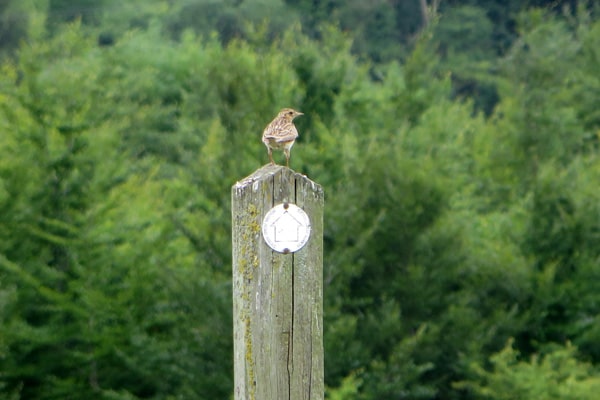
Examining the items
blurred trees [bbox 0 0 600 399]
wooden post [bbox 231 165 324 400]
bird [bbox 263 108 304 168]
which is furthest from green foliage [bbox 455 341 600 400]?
wooden post [bbox 231 165 324 400]

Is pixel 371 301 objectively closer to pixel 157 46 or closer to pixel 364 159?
pixel 364 159

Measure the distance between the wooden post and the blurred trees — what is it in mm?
11647

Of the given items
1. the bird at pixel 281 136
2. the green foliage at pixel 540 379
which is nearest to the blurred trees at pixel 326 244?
the green foliage at pixel 540 379

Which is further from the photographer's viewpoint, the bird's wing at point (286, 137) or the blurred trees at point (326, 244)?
the blurred trees at point (326, 244)

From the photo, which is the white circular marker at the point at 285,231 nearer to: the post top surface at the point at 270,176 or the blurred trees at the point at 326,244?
the post top surface at the point at 270,176

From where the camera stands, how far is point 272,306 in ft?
8.66

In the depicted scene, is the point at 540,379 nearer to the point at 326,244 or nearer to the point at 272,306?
the point at 326,244

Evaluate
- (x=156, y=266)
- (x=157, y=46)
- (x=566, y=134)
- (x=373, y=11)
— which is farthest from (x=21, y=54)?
(x=373, y=11)

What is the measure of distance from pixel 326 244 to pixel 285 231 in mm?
15433

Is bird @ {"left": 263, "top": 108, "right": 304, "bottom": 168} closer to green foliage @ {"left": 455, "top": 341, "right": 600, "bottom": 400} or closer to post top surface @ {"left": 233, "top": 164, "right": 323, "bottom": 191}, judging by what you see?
post top surface @ {"left": 233, "top": 164, "right": 323, "bottom": 191}

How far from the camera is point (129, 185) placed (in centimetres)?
1761

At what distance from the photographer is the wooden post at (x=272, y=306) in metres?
2.63

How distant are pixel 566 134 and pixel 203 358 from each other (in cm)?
1207

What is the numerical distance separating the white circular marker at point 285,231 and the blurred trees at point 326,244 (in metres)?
11.7
